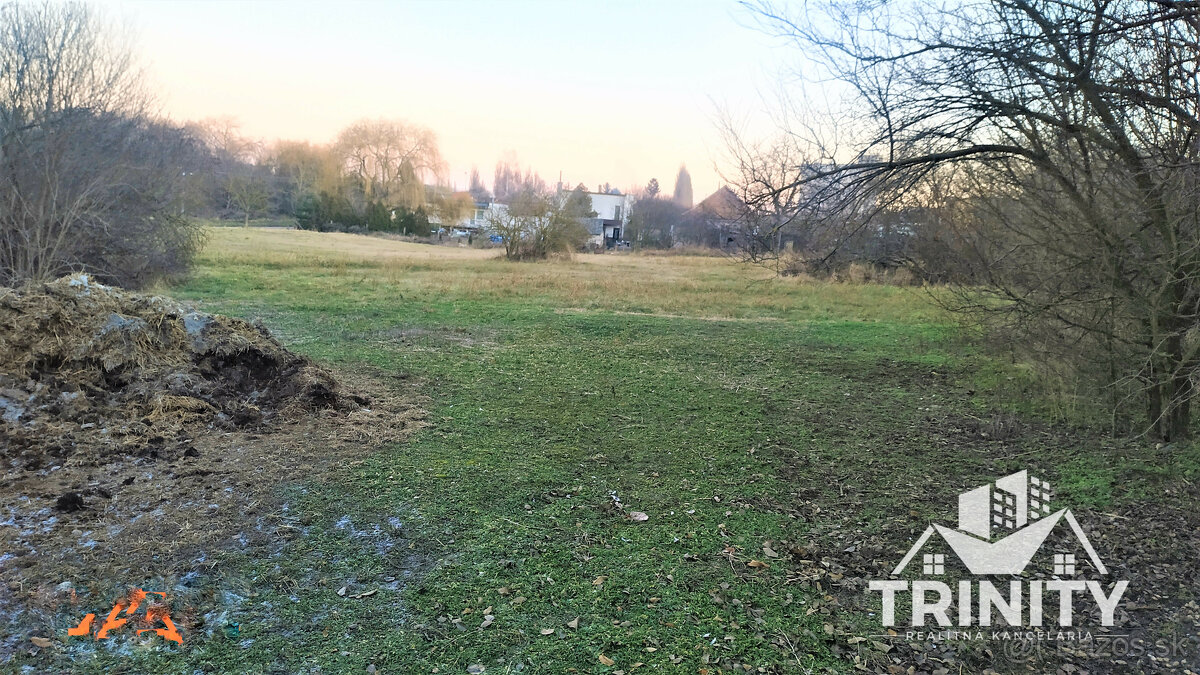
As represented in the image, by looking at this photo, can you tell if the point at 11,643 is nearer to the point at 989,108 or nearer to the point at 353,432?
the point at 353,432

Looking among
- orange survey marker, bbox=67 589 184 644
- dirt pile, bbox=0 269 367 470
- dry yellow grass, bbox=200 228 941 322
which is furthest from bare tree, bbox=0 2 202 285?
orange survey marker, bbox=67 589 184 644

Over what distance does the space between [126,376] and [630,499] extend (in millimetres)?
4480

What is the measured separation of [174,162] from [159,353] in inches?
523

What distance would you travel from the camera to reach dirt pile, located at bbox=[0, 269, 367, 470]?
16.4 ft

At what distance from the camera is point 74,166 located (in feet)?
43.5

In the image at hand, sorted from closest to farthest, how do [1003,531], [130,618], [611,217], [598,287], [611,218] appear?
[130,618] → [1003,531] → [598,287] → [611,218] → [611,217]

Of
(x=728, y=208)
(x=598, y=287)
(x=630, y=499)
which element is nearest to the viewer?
(x=630, y=499)

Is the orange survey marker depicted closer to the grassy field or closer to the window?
the grassy field

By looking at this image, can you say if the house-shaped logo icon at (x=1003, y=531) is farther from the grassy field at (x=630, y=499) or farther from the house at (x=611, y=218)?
the house at (x=611, y=218)

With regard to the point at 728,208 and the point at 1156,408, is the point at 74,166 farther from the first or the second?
the point at 1156,408

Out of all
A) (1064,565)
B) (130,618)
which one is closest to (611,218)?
(1064,565)

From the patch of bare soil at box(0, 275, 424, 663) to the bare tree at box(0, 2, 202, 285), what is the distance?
28.2 feet

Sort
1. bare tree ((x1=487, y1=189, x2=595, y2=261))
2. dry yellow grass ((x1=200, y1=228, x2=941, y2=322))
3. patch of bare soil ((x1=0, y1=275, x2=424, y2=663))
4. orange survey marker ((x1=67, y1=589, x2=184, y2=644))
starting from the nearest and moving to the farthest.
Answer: orange survey marker ((x1=67, y1=589, x2=184, y2=644)) < patch of bare soil ((x1=0, y1=275, x2=424, y2=663)) < dry yellow grass ((x1=200, y1=228, x2=941, y2=322)) < bare tree ((x1=487, y1=189, x2=595, y2=261))
